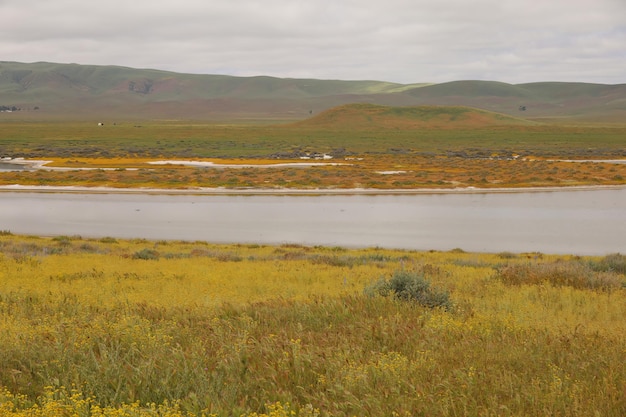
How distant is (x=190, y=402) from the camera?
5.41 m

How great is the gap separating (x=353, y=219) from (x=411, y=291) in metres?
27.0

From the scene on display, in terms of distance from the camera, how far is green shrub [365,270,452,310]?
9.49 meters

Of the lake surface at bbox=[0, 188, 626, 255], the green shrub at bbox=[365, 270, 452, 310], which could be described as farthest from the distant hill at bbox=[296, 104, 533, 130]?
the green shrub at bbox=[365, 270, 452, 310]

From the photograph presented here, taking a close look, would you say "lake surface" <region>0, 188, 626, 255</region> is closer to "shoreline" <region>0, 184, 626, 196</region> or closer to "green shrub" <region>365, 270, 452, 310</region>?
"shoreline" <region>0, 184, 626, 196</region>

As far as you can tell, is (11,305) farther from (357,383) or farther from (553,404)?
(553,404)

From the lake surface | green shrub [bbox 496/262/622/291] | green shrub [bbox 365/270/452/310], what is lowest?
the lake surface

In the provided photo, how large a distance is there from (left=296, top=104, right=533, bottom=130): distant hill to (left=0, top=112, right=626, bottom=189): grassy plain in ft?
2.93

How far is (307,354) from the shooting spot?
642 cm

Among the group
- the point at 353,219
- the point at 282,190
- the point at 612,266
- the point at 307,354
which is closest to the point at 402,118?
the point at 282,190

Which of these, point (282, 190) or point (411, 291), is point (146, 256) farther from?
point (282, 190)

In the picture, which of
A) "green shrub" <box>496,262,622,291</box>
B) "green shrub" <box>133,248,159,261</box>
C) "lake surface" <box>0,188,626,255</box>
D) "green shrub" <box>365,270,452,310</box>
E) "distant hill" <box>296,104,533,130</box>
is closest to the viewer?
"green shrub" <box>365,270,452,310</box>

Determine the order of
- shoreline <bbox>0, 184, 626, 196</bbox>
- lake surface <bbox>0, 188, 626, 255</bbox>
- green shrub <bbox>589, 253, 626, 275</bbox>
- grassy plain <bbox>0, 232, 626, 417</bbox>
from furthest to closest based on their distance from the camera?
shoreline <bbox>0, 184, 626, 196</bbox> < lake surface <bbox>0, 188, 626, 255</bbox> < green shrub <bbox>589, 253, 626, 275</bbox> < grassy plain <bbox>0, 232, 626, 417</bbox>

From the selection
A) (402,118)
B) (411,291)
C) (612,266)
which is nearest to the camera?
(411,291)

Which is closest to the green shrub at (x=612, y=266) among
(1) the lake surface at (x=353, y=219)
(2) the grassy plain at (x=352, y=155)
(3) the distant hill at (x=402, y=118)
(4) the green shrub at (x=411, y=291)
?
(4) the green shrub at (x=411, y=291)
